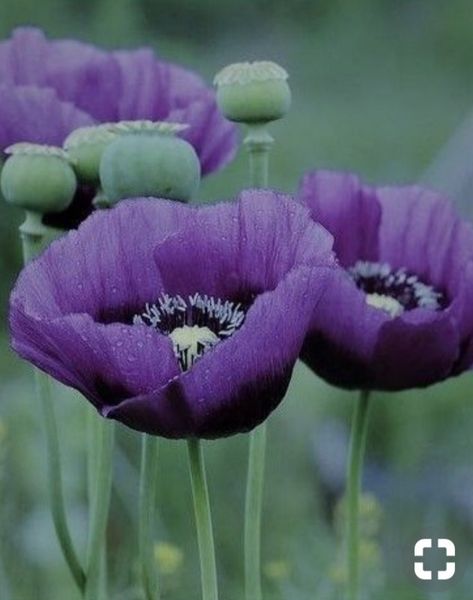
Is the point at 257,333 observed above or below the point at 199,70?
above

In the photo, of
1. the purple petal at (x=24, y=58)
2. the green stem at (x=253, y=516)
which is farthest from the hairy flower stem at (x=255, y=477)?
the purple petal at (x=24, y=58)

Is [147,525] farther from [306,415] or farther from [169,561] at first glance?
[306,415]

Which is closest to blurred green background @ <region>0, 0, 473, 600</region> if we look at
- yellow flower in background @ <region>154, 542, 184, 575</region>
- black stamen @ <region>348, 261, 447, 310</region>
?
yellow flower in background @ <region>154, 542, 184, 575</region>

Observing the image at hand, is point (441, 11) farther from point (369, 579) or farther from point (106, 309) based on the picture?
point (106, 309)

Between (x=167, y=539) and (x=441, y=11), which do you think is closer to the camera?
(x=167, y=539)

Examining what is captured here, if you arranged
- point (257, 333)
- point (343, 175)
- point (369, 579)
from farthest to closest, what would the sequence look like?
point (369, 579), point (343, 175), point (257, 333)

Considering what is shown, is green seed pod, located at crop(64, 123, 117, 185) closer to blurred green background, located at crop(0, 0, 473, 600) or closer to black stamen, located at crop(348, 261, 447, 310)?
black stamen, located at crop(348, 261, 447, 310)

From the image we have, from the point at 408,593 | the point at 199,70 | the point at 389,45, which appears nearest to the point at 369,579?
the point at 408,593
